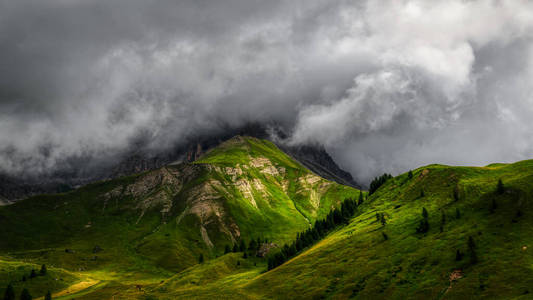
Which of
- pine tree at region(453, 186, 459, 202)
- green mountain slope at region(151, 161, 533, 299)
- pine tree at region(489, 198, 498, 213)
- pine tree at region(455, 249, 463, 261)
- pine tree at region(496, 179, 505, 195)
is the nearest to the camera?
green mountain slope at region(151, 161, 533, 299)

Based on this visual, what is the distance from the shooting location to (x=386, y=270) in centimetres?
8331

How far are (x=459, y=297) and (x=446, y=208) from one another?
57714 millimetres

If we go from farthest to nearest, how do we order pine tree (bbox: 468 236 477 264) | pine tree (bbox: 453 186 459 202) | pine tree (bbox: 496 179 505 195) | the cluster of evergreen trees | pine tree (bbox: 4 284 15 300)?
1. the cluster of evergreen trees
2. pine tree (bbox: 4 284 15 300)
3. pine tree (bbox: 453 186 459 202)
4. pine tree (bbox: 496 179 505 195)
5. pine tree (bbox: 468 236 477 264)

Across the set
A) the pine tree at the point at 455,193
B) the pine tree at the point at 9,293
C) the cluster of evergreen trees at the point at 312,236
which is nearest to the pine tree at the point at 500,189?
the pine tree at the point at 455,193

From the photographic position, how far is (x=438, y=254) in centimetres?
8119

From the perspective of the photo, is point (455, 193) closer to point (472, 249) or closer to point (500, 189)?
point (500, 189)

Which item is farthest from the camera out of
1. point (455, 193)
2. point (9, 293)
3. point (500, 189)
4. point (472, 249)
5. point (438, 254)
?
point (9, 293)

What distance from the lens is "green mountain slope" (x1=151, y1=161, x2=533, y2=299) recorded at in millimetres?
66375

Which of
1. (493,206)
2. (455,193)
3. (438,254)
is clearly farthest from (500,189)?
(438,254)

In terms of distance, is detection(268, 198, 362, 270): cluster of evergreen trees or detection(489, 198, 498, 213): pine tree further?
detection(268, 198, 362, 270): cluster of evergreen trees

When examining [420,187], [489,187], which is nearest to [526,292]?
[489,187]

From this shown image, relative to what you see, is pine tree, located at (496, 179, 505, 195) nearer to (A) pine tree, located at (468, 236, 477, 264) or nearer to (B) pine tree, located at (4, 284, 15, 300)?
(A) pine tree, located at (468, 236, 477, 264)

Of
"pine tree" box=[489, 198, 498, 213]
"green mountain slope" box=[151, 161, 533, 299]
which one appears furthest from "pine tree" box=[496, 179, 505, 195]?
"pine tree" box=[489, 198, 498, 213]

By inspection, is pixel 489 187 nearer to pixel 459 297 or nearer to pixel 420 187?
Result: pixel 420 187
